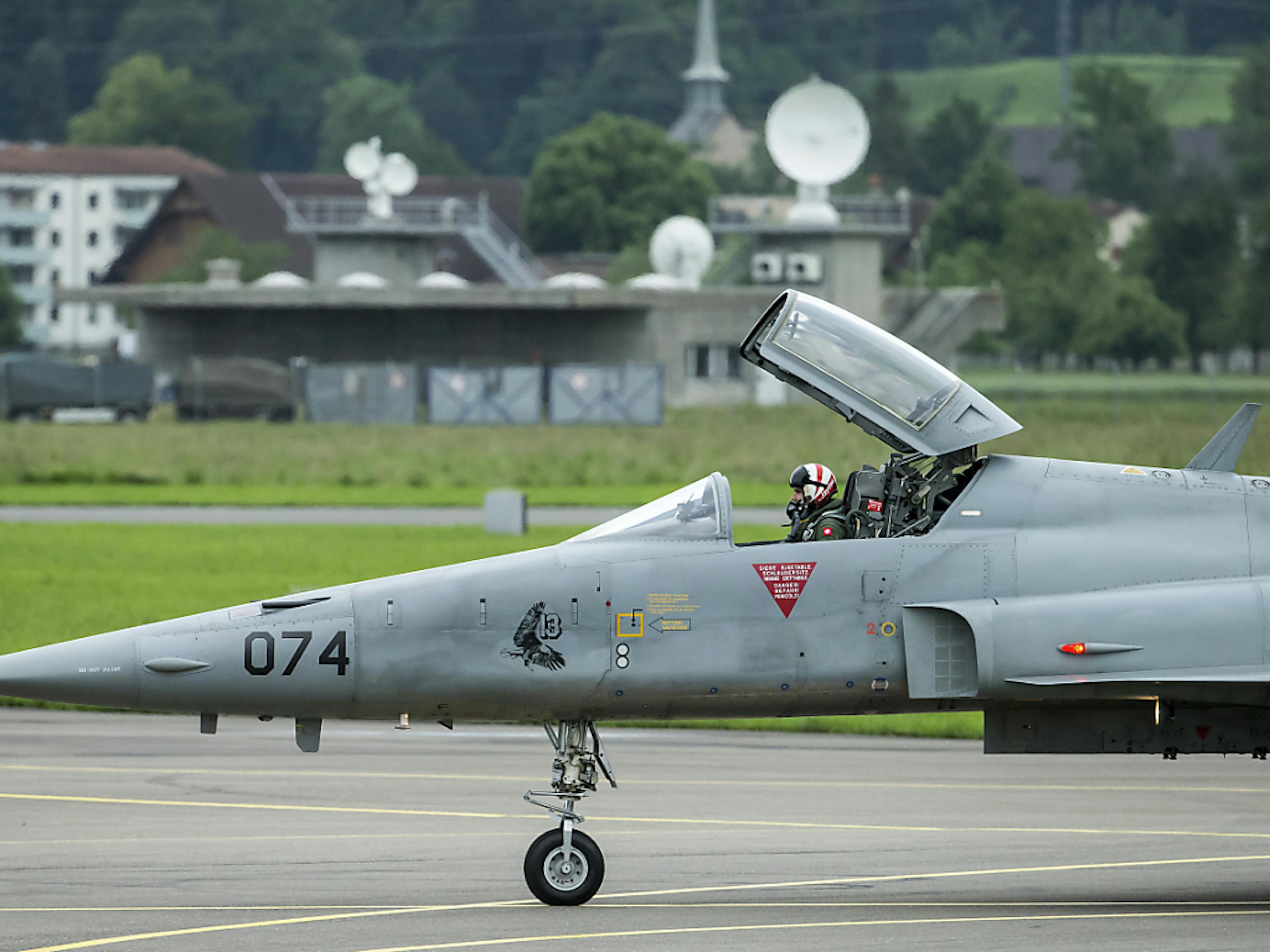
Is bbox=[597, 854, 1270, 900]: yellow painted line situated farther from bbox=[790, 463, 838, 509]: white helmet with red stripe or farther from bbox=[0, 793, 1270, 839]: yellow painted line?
bbox=[790, 463, 838, 509]: white helmet with red stripe

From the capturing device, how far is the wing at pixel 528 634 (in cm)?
1088

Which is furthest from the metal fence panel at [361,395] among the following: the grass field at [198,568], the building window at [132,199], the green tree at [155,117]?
the green tree at [155,117]

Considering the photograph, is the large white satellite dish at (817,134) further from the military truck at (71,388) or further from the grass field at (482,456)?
the military truck at (71,388)

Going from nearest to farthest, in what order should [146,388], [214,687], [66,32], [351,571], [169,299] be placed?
[214,687]
[351,571]
[146,388]
[169,299]
[66,32]

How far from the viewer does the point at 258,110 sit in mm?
189000

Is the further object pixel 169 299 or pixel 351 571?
pixel 169 299

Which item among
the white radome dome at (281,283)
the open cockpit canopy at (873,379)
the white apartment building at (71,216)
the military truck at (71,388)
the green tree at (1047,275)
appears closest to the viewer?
the open cockpit canopy at (873,379)

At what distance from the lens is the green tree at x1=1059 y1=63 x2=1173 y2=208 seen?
16200 centimetres

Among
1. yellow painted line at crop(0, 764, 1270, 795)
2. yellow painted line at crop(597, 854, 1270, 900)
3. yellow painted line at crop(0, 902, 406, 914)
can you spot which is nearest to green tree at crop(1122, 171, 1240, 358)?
yellow painted line at crop(0, 764, 1270, 795)

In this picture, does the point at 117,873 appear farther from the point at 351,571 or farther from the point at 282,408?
the point at 282,408

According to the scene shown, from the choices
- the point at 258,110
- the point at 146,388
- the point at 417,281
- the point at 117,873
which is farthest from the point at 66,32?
the point at 117,873

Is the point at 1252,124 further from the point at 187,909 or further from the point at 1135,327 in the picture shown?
the point at 187,909

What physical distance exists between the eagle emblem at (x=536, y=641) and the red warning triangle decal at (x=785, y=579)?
3.93ft

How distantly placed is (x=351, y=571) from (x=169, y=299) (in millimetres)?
56138
